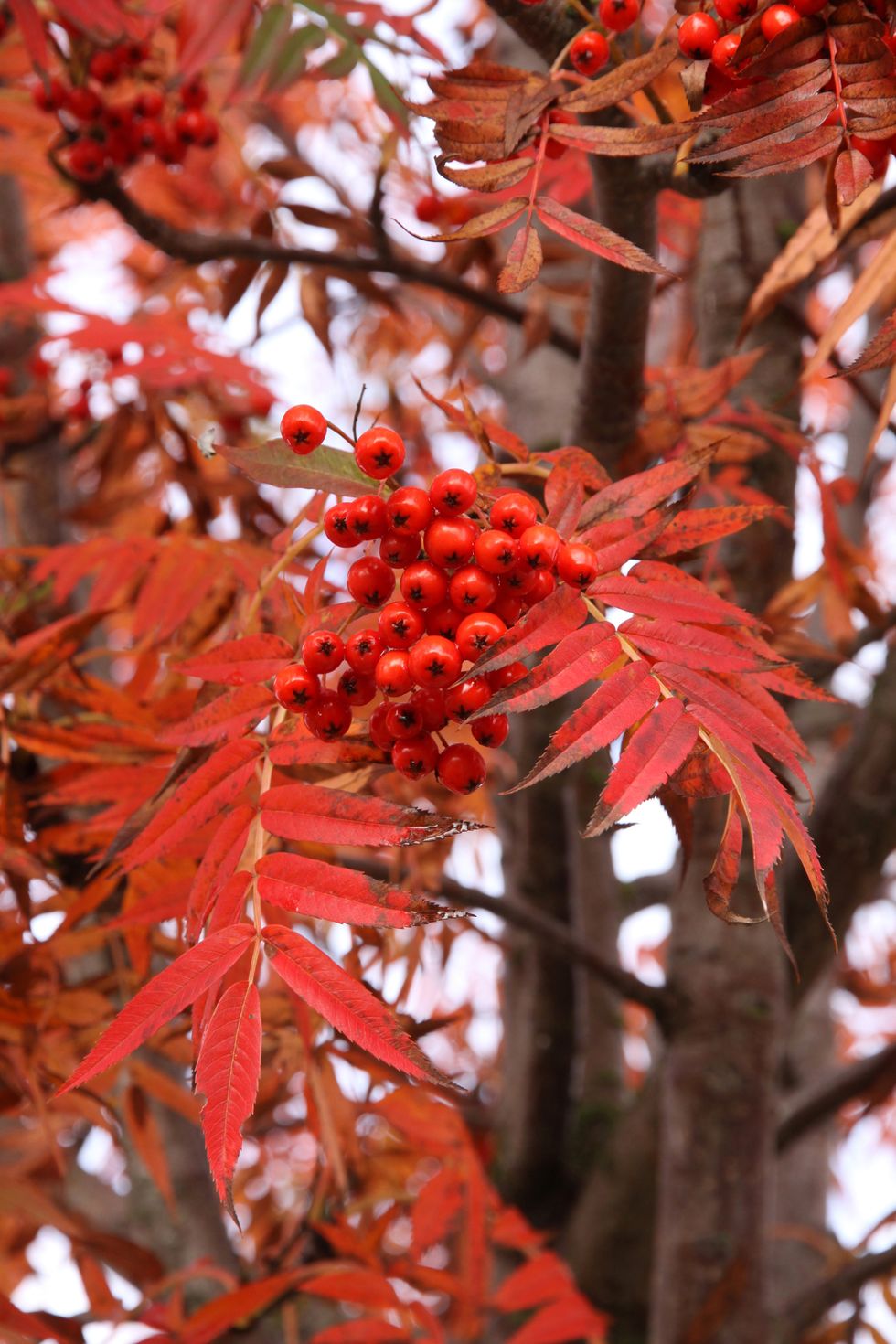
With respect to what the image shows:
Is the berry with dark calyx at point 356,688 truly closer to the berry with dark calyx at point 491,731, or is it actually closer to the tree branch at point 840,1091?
the berry with dark calyx at point 491,731

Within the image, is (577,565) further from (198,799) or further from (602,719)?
(198,799)

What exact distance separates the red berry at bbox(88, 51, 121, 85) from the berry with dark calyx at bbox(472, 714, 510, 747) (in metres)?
1.74

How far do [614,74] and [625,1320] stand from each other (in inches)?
94.6

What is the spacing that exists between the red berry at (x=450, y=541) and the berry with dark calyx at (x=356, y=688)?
13 cm

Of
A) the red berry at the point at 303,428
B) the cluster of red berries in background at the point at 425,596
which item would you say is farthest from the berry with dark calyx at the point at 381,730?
the red berry at the point at 303,428

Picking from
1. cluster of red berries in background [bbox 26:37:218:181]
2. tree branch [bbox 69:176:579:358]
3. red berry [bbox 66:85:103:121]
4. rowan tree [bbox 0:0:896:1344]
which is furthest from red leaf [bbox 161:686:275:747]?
red berry [bbox 66:85:103:121]

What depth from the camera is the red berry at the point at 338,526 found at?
934mm

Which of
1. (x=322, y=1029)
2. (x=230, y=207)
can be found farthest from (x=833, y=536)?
(x=230, y=207)

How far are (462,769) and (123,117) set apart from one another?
5.76 ft

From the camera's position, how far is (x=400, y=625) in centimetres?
93

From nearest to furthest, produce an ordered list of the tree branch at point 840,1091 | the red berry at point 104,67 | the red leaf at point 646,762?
the red leaf at point 646,762, the red berry at point 104,67, the tree branch at point 840,1091

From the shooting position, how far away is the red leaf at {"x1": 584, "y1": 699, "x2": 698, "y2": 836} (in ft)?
2.55

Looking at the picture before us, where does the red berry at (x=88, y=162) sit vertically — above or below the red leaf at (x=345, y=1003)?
above

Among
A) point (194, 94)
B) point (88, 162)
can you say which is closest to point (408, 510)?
point (88, 162)
